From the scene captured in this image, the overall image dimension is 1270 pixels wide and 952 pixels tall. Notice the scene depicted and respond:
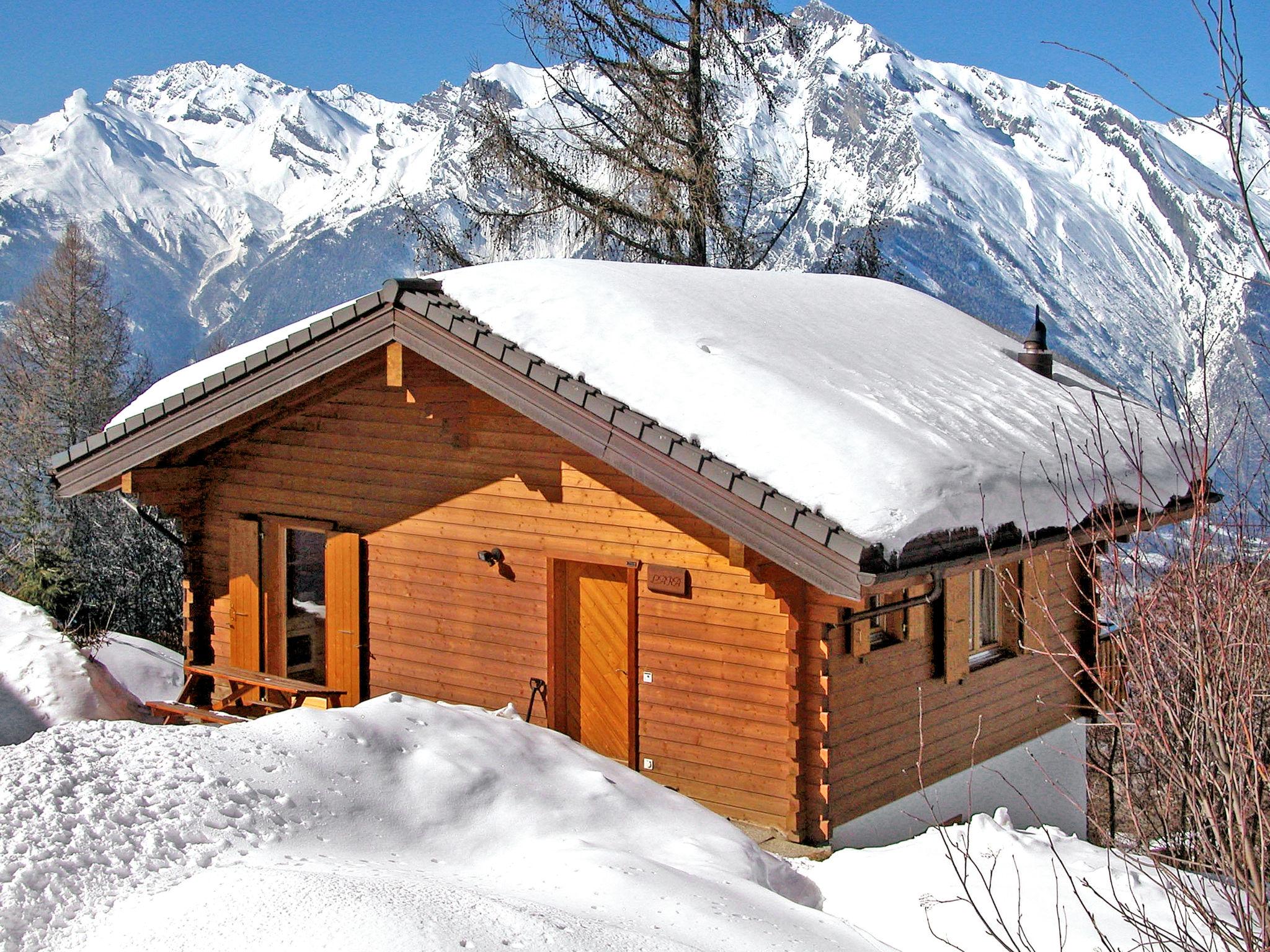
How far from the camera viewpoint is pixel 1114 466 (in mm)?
9617

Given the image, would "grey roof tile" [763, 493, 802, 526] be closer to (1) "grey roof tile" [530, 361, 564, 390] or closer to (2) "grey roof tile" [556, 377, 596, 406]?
(2) "grey roof tile" [556, 377, 596, 406]

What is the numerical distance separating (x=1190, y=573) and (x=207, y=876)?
3.66 metres

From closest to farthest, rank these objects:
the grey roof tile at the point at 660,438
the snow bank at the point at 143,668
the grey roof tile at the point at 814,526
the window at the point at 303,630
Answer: the grey roof tile at the point at 814,526, the grey roof tile at the point at 660,438, the window at the point at 303,630, the snow bank at the point at 143,668

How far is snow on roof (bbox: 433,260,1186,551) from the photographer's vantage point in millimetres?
7332

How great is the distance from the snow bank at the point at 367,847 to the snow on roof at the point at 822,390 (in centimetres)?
217

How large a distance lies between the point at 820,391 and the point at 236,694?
5.99 m

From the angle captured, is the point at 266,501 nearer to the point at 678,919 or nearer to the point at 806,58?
the point at 678,919

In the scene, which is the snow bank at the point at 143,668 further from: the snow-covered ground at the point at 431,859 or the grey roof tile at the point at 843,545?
the grey roof tile at the point at 843,545

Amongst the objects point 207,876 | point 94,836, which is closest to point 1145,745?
point 207,876

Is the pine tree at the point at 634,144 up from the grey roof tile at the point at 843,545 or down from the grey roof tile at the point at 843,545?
up

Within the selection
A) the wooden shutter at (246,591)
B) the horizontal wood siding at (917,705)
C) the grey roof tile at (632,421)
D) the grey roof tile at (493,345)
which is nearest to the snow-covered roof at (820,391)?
the grey roof tile at (632,421)

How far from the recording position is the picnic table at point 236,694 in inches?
380

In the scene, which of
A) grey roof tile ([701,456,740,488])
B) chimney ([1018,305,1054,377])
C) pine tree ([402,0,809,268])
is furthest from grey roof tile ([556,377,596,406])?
A: pine tree ([402,0,809,268])

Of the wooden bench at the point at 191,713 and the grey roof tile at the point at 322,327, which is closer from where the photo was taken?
the grey roof tile at the point at 322,327
